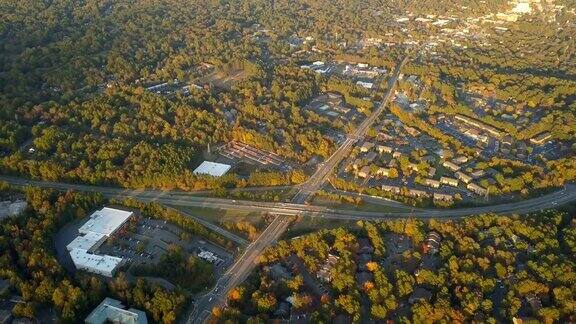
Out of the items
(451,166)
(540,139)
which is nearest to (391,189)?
(451,166)

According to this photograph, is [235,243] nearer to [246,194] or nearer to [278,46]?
[246,194]

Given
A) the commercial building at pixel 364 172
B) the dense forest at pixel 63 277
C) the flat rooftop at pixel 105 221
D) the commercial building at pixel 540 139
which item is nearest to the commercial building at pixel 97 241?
the flat rooftop at pixel 105 221

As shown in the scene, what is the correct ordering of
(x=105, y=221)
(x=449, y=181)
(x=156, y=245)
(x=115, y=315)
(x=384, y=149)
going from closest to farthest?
(x=115, y=315), (x=156, y=245), (x=105, y=221), (x=449, y=181), (x=384, y=149)

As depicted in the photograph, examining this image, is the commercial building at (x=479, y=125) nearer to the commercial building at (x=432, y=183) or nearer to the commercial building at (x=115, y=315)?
the commercial building at (x=432, y=183)

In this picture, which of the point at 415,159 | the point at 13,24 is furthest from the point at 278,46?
the point at 13,24

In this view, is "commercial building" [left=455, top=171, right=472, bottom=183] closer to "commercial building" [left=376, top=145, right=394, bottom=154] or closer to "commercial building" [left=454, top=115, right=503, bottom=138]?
"commercial building" [left=376, top=145, right=394, bottom=154]

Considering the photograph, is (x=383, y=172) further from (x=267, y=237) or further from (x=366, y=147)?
(x=267, y=237)
